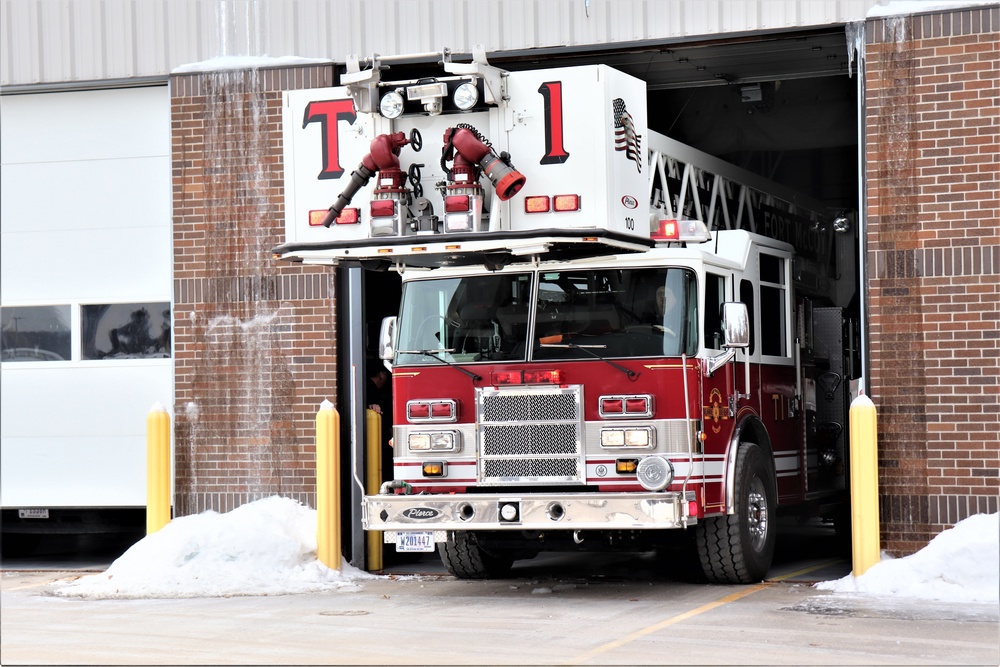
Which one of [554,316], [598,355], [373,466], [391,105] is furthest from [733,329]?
[373,466]

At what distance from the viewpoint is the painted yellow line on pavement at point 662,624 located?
8070 millimetres

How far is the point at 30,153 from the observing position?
13.9 metres

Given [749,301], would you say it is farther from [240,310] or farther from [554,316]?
[240,310]

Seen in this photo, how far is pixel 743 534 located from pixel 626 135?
10.9 ft

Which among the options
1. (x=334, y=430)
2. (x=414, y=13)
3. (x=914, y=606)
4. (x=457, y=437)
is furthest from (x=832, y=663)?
(x=414, y=13)

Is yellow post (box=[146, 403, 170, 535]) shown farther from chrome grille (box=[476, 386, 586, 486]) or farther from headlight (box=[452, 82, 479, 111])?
headlight (box=[452, 82, 479, 111])

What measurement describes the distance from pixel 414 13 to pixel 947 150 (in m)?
4.91

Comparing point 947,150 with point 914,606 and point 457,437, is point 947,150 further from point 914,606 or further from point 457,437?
point 457,437

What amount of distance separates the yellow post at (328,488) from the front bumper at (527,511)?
1.51 m

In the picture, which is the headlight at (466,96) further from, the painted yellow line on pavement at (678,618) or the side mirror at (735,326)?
the painted yellow line on pavement at (678,618)

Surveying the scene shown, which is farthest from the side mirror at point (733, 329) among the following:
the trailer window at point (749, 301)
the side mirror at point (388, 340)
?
the side mirror at point (388, 340)

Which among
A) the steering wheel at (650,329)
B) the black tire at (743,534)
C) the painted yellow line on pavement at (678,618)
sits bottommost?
the painted yellow line on pavement at (678,618)

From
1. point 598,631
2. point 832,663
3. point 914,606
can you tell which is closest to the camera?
point 832,663

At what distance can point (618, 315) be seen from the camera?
1066 cm
